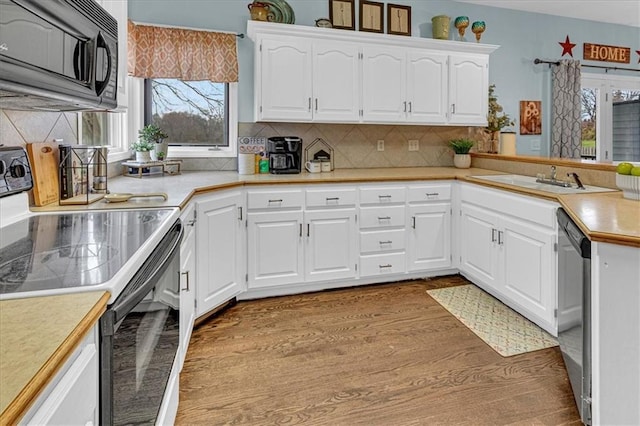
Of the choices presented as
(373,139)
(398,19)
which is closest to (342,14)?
(398,19)

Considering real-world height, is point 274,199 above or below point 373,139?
below

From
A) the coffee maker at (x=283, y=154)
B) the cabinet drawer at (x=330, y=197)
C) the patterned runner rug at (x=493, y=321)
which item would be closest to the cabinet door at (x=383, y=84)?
the coffee maker at (x=283, y=154)

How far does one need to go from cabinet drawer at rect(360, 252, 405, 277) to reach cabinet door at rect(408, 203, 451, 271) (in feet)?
0.34

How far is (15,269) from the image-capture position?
3.35ft

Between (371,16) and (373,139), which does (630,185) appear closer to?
(373,139)

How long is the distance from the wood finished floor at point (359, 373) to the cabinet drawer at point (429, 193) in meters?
0.93

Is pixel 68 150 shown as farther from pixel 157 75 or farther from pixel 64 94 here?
pixel 157 75

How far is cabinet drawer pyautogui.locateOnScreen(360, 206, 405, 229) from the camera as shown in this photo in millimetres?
3396

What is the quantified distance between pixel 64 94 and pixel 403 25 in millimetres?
3477

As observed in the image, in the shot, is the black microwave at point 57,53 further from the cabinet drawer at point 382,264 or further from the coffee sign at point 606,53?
the coffee sign at point 606,53

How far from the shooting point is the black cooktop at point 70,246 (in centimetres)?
95

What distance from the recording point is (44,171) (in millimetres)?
1846

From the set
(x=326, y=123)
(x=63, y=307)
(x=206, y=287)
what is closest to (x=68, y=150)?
(x=206, y=287)

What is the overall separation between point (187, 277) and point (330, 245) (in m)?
1.41
